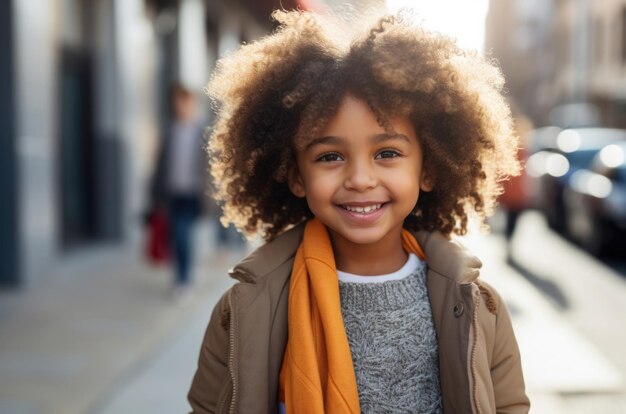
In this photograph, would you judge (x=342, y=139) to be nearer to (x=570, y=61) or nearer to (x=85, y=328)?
(x=85, y=328)

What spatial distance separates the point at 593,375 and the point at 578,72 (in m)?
30.7

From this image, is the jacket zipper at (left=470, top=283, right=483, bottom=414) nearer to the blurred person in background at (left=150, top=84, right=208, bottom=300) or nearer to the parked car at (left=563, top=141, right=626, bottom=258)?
the blurred person in background at (left=150, top=84, right=208, bottom=300)

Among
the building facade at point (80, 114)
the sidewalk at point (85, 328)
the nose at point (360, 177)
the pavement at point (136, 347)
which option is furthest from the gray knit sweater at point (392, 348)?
the building facade at point (80, 114)

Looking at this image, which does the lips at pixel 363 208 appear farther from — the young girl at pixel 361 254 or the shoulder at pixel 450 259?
the shoulder at pixel 450 259

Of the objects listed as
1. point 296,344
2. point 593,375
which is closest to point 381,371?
point 296,344

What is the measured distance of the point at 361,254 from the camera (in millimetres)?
2225

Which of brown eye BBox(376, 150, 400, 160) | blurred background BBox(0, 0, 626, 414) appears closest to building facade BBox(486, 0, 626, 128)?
blurred background BBox(0, 0, 626, 414)

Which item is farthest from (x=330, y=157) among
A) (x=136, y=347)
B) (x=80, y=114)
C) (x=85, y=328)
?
(x=80, y=114)

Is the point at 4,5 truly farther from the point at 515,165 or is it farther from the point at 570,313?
the point at 515,165

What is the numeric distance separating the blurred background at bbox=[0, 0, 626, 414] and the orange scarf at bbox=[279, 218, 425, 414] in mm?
728

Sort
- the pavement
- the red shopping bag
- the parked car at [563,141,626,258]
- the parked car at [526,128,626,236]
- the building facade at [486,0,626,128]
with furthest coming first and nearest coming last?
the building facade at [486,0,626,128]
the parked car at [526,128,626,236]
the parked car at [563,141,626,258]
the red shopping bag
the pavement

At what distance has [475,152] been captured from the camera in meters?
2.29

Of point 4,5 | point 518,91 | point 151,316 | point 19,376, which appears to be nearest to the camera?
point 19,376

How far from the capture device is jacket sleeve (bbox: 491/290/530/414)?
2062mm
